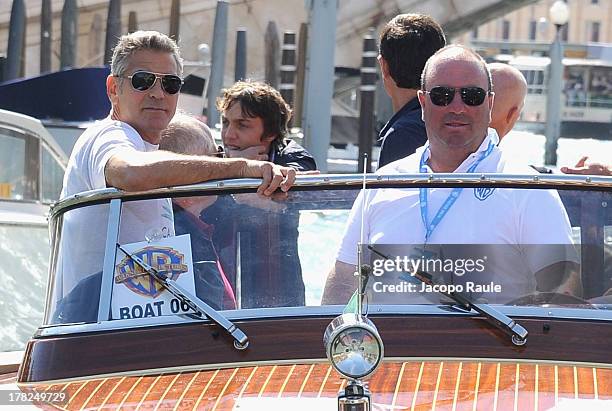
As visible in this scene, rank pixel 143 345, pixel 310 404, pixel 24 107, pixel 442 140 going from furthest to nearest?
pixel 24 107
pixel 442 140
pixel 143 345
pixel 310 404

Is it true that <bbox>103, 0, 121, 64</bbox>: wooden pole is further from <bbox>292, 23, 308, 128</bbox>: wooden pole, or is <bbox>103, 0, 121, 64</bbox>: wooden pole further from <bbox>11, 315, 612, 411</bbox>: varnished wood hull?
<bbox>11, 315, 612, 411</bbox>: varnished wood hull

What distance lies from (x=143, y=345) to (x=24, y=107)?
11845 mm

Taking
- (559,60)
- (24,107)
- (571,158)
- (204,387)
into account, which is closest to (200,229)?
(204,387)

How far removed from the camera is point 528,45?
1855 inches

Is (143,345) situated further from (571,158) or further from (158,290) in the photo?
(571,158)

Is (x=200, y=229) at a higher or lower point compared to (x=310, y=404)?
higher

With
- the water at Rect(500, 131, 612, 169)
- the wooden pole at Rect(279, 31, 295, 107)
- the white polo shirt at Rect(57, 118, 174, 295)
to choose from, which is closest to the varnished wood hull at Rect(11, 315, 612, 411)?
the white polo shirt at Rect(57, 118, 174, 295)

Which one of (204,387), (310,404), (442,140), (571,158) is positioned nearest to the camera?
(310,404)

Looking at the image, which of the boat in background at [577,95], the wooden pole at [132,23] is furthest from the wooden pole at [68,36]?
the boat in background at [577,95]

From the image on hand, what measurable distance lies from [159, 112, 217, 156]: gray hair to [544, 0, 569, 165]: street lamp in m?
24.0

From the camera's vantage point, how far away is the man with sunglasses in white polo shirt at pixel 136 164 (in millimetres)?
3752

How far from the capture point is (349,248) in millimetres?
3750

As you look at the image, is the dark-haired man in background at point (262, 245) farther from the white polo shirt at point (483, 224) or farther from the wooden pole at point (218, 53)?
the wooden pole at point (218, 53)

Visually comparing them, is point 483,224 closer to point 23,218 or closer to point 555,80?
point 23,218
